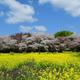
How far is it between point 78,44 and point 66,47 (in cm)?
161

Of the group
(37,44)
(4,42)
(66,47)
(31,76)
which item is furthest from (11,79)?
(66,47)

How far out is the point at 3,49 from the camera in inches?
695

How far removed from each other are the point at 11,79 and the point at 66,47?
13.9m

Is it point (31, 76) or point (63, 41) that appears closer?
point (31, 76)

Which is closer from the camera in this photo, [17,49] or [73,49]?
[17,49]

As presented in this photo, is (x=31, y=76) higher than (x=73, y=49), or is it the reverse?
(x=73, y=49)

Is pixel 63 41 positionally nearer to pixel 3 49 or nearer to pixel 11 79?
pixel 3 49

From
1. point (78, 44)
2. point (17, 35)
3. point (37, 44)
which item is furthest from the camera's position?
point (17, 35)

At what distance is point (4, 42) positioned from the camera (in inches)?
703

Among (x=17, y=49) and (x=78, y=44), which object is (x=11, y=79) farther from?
(x=78, y=44)

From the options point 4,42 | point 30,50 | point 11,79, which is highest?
point 4,42

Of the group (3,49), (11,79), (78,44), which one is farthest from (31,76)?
(78,44)

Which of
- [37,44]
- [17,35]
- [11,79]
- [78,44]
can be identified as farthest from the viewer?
[17,35]

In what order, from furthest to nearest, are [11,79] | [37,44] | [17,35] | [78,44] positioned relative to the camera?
[17,35]
[78,44]
[37,44]
[11,79]
